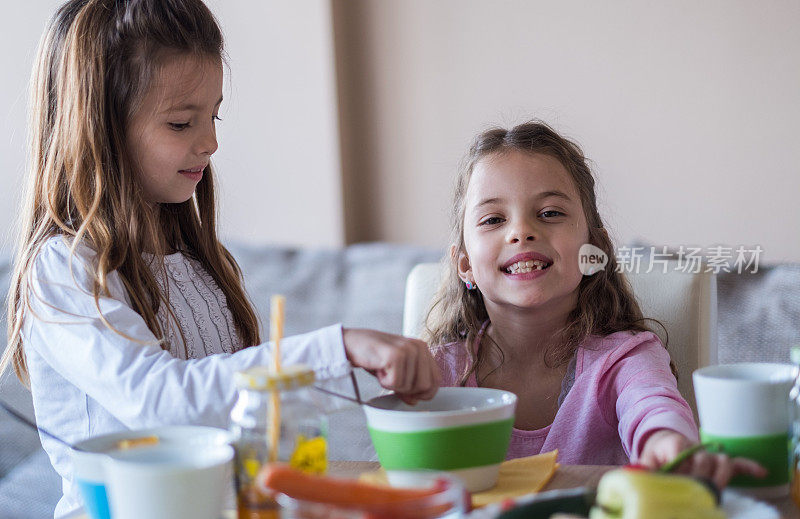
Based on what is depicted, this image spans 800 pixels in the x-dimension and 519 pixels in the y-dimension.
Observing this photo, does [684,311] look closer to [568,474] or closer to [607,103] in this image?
[568,474]

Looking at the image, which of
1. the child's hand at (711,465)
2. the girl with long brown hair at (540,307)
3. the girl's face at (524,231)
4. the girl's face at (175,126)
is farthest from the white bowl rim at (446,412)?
the girl's face at (175,126)

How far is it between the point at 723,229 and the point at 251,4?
1.46 metres

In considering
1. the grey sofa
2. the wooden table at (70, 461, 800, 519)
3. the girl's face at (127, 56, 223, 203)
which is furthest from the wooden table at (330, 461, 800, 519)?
the grey sofa

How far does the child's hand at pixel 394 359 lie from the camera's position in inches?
34.5

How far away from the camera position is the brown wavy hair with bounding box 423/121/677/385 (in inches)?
55.7

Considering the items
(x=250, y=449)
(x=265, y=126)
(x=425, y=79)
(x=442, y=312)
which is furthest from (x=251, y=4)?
(x=250, y=449)

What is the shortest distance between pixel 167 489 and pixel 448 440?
0.92ft

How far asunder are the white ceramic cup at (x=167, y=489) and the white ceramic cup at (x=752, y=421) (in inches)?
16.8

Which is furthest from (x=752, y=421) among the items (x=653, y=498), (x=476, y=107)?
(x=476, y=107)

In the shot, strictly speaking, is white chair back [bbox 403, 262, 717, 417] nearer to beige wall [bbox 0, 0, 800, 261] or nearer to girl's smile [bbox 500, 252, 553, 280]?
girl's smile [bbox 500, 252, 553, 280]

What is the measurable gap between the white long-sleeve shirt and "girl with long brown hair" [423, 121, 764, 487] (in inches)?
16.0

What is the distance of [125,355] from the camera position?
100 cm

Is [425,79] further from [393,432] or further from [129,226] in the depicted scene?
[393,432]

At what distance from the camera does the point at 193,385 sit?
36.2 inches
